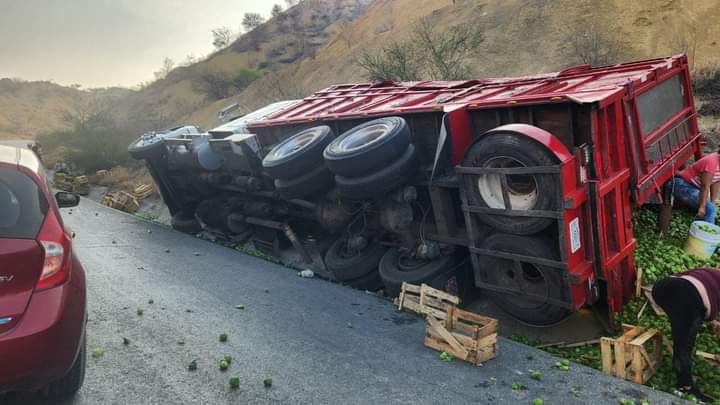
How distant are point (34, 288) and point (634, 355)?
13.8 feet

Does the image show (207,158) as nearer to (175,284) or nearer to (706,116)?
(175,284)

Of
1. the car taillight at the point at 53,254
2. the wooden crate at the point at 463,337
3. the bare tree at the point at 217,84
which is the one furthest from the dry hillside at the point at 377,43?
the car taillight at the point at 53,254

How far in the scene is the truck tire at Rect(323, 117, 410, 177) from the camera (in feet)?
19.8

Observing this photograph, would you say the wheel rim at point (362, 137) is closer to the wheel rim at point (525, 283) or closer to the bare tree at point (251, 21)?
the wheel rim at point (525, 283)

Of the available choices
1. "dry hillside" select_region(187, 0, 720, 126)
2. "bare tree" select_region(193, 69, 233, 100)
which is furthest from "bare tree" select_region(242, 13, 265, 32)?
"dry hillside" select_region(187, 0, 720, 126)

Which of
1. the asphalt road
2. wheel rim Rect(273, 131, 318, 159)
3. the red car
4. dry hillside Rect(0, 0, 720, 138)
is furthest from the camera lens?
dry hillside Rect(0, 0, 720, 138)

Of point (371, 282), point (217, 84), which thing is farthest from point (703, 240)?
point (217, 84)

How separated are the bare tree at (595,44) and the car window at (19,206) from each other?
14.4m

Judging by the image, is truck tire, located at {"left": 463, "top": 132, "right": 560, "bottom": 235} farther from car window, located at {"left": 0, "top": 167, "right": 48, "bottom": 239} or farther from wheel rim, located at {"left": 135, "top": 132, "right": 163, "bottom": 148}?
wheel rim, located at {"left": 135, "top": 132, "right": 163, "bottom": 148}

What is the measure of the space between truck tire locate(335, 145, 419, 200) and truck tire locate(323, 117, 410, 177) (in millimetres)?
65

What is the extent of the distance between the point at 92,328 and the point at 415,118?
4.28 metres

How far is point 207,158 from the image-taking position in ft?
32.9

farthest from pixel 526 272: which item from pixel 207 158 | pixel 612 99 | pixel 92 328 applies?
pixel 207 158

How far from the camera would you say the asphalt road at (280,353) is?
157 inches
